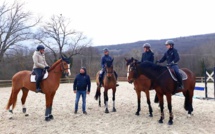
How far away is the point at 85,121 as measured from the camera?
7.34 metres

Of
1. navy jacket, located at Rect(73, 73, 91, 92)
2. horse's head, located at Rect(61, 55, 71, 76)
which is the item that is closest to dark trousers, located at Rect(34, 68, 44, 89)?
horse's head, located at Rect(61, 55, 71, 76)

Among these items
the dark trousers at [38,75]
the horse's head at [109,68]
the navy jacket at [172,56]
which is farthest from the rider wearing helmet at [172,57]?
the dark trousers at [38,75]

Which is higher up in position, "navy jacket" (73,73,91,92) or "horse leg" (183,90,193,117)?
"navy jacket" (73,73,91,92)

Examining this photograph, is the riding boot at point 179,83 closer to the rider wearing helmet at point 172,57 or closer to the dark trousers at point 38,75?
the rider wearing helmet at point 172,57

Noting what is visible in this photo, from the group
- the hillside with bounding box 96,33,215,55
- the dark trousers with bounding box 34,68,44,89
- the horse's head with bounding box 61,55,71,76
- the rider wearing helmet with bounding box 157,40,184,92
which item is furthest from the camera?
the hillside with bounding box 96,33,215,55

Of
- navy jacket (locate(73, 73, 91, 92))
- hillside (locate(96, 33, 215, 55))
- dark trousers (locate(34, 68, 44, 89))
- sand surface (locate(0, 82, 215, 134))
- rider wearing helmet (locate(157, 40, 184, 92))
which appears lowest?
sand surface (locate(0, 82, 215, 134))

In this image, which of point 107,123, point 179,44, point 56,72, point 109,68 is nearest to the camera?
point 107,123

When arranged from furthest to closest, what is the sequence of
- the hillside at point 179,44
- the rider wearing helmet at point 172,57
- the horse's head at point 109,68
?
1. the hillside at point 179,44
2. the horse's head at point 109,68
3. the rider wearing helmet at point 172,57

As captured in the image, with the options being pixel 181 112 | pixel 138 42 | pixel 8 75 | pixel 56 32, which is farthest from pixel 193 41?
pixel 181 112

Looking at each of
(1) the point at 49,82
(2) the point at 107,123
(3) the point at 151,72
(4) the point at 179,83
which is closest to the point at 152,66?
(3) the point at 151,72

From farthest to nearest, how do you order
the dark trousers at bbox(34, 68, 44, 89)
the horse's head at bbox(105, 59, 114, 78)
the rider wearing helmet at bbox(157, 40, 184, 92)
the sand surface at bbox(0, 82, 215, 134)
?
the horse's head at bbox(105, 59, 114, 78) → the dark trousers at bbox(34, 68, 44, 89) → the rider wearing helmet at bbox(157, 40, 184, 92) → the sand surface at bbox(0, 82, 215, 134)

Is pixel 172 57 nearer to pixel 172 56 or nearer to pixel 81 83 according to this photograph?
pixel 172 56

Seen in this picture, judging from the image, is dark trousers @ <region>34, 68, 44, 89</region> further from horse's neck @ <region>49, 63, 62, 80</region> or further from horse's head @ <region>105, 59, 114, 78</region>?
horse's head @ <region>105, 59, 114, 78</region>

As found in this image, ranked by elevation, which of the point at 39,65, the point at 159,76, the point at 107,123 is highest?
the point at 39,65
